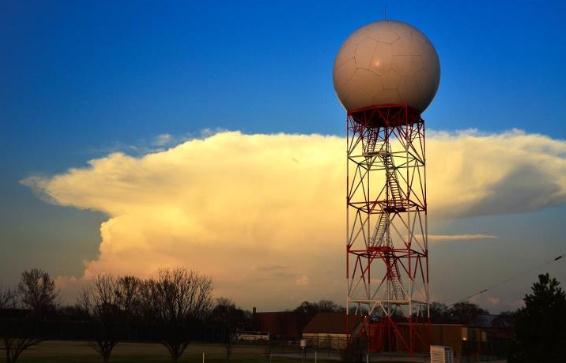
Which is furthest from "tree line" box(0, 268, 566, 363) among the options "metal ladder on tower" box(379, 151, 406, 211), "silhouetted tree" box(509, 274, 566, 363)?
"metal ladder on tower" box(379, 151, 406, 211)

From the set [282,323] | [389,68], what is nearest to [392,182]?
[389,68]

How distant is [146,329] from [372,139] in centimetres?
3913

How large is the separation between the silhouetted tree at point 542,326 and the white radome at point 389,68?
93.2 feet

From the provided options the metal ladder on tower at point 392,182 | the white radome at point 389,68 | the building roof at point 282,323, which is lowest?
the building roof at point 282,323

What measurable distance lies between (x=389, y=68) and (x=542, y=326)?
29.7 m

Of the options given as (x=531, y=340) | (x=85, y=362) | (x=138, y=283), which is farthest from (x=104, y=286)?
(x=138, y=283)

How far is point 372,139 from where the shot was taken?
4541 centimetres

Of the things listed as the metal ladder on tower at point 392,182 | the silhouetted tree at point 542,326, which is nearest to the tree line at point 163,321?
the silhouetted tree at point 542,326

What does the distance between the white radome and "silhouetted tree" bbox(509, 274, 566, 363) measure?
93.2 ft

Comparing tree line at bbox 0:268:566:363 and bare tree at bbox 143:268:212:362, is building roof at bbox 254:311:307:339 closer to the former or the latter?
tree line at bbox 0:268:566:363

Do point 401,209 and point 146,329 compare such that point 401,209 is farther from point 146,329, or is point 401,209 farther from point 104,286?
point 146,329

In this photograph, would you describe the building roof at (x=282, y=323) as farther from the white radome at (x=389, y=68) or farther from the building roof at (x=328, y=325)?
the white radome at (x=389, y=68)

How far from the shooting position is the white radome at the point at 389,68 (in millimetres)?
43219

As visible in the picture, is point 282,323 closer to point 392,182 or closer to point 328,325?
point 328,325
